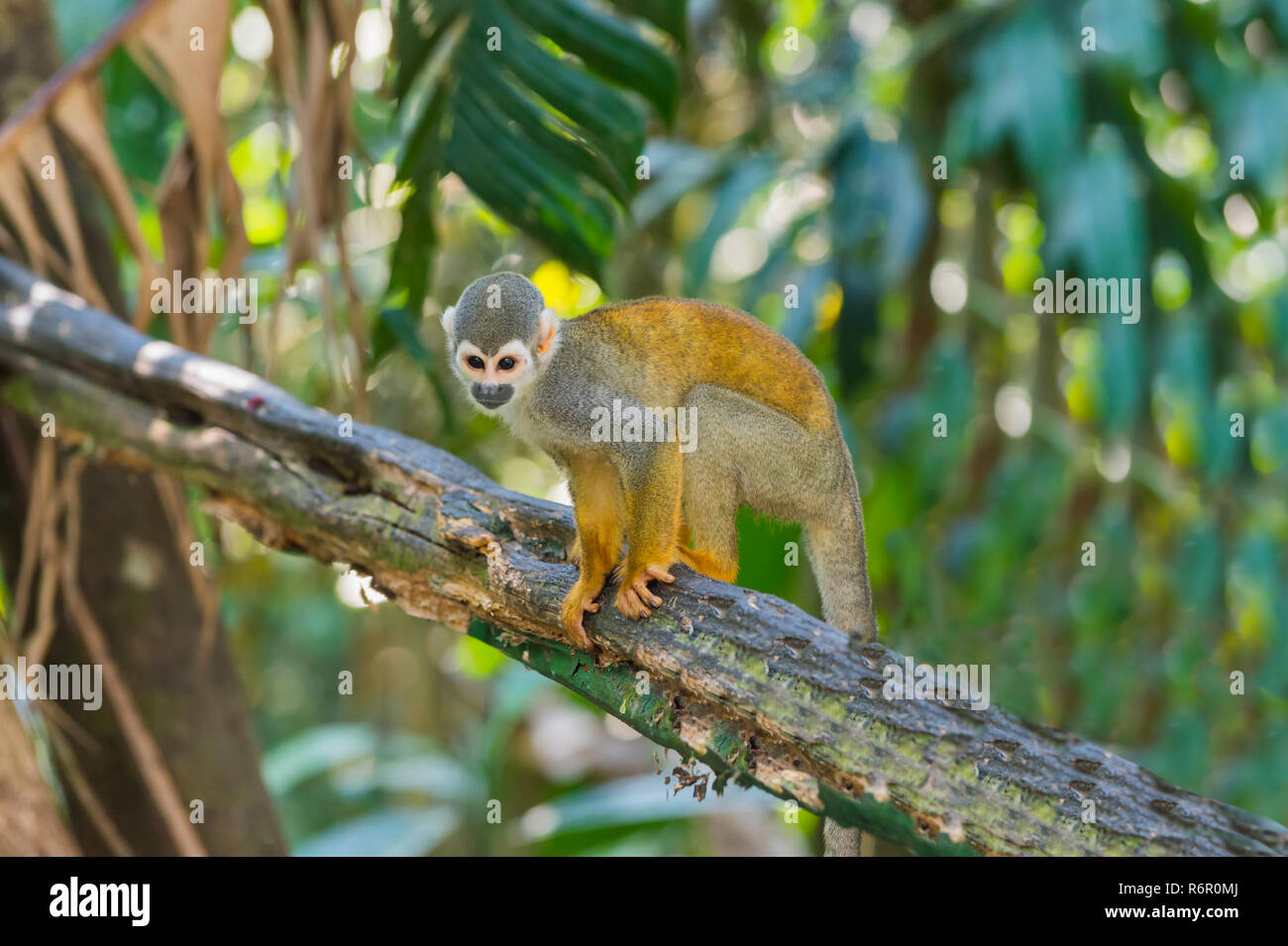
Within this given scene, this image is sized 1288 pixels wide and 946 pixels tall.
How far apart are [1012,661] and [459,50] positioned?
247 centimetres

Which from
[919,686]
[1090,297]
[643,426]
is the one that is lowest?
[919,686]

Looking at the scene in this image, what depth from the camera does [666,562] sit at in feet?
7.11

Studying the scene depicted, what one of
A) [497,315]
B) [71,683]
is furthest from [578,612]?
[71,683]

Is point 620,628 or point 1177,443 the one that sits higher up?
point 1177,443

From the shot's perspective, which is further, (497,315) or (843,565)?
(843,565)

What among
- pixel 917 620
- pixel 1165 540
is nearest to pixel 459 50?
pixel 917 620

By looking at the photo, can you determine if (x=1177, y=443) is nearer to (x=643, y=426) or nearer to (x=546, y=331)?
(x=643, y=426)

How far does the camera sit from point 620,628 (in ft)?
6.64

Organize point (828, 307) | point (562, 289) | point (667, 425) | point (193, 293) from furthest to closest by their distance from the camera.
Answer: point (562, 289) → point (828, 307) → point (193, 293) → point (667, 425)

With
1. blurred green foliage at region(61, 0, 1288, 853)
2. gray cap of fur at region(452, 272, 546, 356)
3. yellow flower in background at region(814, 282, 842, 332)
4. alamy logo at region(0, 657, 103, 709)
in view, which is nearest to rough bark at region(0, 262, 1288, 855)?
gray cap of fur at region(452, 272, 546, 356)

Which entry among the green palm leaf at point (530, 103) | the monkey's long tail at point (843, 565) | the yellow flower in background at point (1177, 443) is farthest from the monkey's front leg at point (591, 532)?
the yellow flower in background at point (1177, 443)

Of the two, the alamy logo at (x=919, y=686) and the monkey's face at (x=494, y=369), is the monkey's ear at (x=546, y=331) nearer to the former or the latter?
the monkey's face at (x=494, y=369)

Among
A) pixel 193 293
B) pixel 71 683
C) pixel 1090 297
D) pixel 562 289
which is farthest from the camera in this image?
pixel 562 289

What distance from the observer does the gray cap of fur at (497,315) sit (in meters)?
2.27
